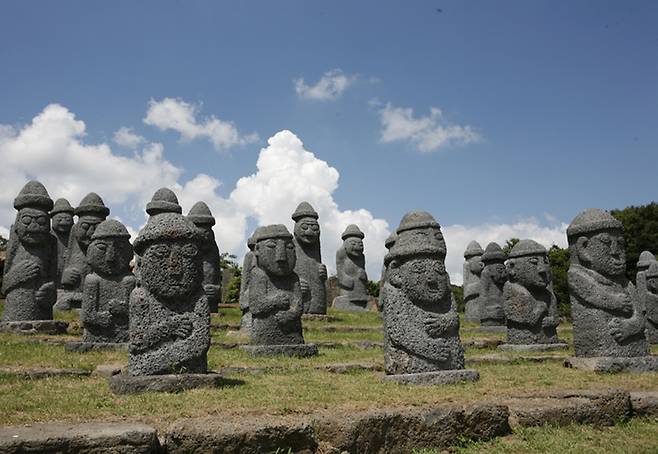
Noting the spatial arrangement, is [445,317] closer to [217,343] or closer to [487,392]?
[487,392]

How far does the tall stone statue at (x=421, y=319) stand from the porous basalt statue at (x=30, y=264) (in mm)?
8435

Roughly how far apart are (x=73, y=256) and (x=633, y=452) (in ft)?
48.0

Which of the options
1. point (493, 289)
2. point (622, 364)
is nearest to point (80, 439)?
point (622, 364)

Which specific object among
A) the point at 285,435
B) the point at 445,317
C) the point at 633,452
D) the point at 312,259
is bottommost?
the point at 633,452

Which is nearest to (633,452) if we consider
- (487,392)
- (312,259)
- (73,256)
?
(487,392)

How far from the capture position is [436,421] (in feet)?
19.3

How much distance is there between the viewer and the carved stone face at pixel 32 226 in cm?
1294

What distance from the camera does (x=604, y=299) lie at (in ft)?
30.9

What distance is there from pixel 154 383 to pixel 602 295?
692cm

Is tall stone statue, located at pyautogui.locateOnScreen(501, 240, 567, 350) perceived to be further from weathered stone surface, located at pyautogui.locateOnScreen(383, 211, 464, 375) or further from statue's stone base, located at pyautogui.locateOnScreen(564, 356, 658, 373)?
weathered stone surface, located at pyautogui.locateOnScreen(383, 211, 464, 375)

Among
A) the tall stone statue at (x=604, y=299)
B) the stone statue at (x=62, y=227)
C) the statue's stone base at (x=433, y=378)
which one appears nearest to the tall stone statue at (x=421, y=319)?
the statue's stone base at (x=433, y=378)

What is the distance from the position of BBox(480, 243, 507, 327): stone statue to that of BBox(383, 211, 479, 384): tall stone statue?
9655mm

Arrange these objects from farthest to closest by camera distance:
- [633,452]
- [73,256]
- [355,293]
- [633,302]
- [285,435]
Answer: [355,293]
[73,256]
[633,302]
[633,452]
[285,435]

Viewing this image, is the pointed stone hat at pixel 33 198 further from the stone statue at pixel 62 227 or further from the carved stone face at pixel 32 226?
the stone statue at pixel 62 227
